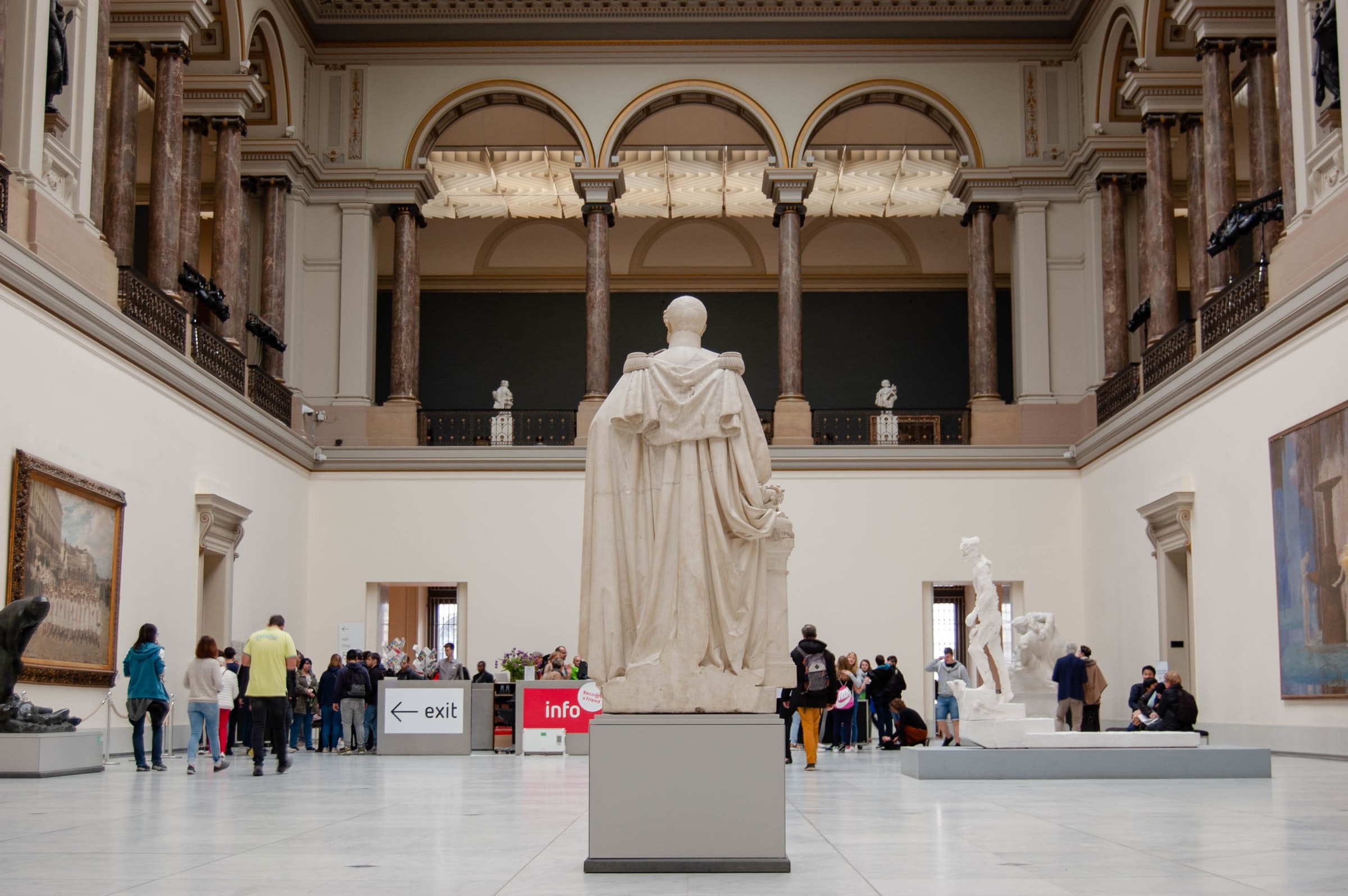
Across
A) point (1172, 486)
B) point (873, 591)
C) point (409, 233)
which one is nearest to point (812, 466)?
point (873, 591)

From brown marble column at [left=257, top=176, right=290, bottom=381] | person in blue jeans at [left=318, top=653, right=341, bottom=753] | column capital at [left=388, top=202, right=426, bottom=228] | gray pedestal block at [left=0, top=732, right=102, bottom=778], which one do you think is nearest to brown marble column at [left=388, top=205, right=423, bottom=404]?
column capital at [left=388, top=202, right=426, bottom=228]

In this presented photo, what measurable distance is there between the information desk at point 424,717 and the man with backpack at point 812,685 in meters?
4.88

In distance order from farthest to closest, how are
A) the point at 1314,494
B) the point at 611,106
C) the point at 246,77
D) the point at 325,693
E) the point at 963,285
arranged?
the point at 963,285, the point at 611,106, the point at 246,77, the point at 325,693, the point at 1314,494

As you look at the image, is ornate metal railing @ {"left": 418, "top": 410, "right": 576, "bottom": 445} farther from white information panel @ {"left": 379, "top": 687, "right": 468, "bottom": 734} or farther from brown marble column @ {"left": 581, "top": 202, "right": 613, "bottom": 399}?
white information panel @ {"left": 379, "top": 687, "right": 468, "bottom": 734}

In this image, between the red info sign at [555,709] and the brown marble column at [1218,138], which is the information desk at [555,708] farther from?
the brown marble column at [1218,138]

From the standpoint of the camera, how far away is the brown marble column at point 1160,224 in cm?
1988

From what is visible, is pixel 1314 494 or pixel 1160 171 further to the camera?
pixel 1160 171

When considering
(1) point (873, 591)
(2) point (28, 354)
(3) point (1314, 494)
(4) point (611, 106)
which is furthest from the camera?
(4) point (611, 106)

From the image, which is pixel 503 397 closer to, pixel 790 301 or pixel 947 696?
pixel 790 301

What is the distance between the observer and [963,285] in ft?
101

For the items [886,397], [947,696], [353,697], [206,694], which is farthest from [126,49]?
[947,696]

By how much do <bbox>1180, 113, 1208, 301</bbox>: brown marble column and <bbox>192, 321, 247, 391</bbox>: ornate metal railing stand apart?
41.6 feet

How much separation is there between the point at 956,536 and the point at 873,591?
158 centimetres

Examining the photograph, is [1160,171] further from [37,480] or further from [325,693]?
[37,480]
